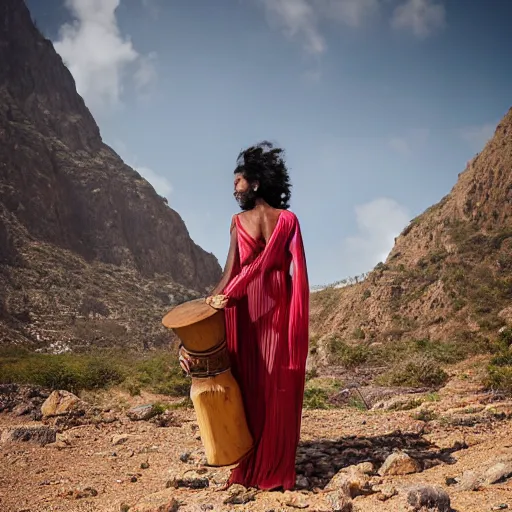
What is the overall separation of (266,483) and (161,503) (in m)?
0.75

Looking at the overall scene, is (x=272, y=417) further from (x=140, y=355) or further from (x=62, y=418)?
(x=140, y=355)

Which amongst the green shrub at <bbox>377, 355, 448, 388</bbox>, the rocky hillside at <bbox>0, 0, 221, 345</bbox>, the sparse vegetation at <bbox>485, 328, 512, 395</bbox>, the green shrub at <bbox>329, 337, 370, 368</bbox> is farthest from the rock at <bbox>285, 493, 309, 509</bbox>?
the rocky hillside at <bbox>0, 0, 221, 345</bbox>

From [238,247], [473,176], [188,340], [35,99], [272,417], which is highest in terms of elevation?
[35,99]

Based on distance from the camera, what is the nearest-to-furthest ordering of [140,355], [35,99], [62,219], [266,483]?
[266,483], [140,355], [62,219], [35,99]

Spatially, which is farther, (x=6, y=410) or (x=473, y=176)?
(x=473, y=176)

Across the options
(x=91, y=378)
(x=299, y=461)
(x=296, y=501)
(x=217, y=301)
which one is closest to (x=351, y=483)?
(x=296, y=501)

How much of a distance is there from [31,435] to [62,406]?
1.64 metres

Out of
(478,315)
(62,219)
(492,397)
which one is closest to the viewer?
(492,397)

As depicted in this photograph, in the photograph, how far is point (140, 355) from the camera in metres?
29.6

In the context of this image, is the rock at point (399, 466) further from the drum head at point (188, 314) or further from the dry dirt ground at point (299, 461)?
Result: the drum head at point (188, 314)

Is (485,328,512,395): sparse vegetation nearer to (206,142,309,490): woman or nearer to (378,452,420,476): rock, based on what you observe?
(378,452,420,476): rock

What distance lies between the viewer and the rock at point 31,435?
614cm

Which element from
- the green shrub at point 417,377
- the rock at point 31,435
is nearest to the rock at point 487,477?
the rock at point 31,435

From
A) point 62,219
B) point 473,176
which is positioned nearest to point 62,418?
point 473,176
